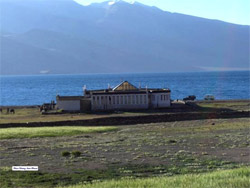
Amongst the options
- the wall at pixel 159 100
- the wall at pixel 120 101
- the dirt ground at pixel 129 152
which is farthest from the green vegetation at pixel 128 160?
the wall at pixel 159 100

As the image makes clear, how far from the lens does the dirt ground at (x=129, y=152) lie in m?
20.5

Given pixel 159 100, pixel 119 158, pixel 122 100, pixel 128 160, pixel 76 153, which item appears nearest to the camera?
pixel 128 160

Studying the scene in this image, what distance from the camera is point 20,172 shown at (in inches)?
734

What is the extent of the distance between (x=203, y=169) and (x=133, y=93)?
42.2 metres

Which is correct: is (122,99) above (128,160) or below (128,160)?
above

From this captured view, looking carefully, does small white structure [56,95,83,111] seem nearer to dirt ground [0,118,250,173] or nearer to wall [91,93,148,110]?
wall [91,93,148,110]

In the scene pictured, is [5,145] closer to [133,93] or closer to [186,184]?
[186,184]

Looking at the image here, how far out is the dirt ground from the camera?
2053 cm

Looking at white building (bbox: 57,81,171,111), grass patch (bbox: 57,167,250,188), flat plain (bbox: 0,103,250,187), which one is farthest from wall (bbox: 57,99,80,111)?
grass patch (bbox: 57,167,250,188)

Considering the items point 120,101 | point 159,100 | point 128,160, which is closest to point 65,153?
point 128,160

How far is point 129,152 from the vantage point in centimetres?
2402

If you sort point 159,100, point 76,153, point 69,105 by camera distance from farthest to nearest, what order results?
1. point 159,100
2. point 69,105
3. point 76,153

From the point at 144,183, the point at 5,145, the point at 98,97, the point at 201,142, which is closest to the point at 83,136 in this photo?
the point at 5,145

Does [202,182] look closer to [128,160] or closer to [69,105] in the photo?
[128,160]
